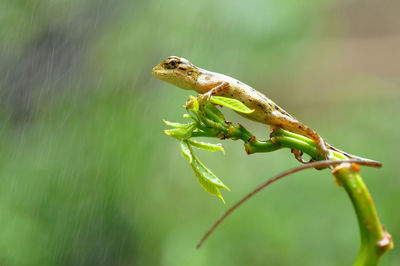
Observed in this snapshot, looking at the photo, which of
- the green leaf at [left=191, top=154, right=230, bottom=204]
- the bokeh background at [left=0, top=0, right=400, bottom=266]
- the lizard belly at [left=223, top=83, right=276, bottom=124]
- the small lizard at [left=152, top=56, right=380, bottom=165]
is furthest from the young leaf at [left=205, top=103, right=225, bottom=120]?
the bokeh background at [left=0, top=0, right=400, bottom=266]

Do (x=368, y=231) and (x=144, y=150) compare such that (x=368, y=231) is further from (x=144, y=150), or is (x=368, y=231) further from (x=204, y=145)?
(x=144, y=150)

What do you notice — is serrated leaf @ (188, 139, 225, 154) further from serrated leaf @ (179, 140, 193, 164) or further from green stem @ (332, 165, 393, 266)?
green stem @ (332, 165, 393, 266)

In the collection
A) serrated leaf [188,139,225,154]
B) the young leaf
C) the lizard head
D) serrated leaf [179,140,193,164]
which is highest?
the young leaf

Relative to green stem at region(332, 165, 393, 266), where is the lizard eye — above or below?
below

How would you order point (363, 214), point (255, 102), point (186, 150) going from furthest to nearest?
point (255, 102) → point (186, 150) → point (363, 214)

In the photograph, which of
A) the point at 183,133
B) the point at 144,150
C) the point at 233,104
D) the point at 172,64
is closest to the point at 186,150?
the point at 183,133

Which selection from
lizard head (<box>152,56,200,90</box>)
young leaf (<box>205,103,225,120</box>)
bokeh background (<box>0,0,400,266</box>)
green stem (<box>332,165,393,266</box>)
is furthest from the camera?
bokeh background (<box>0,0,400,266</box>)

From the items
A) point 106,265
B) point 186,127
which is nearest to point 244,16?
point 106,265
